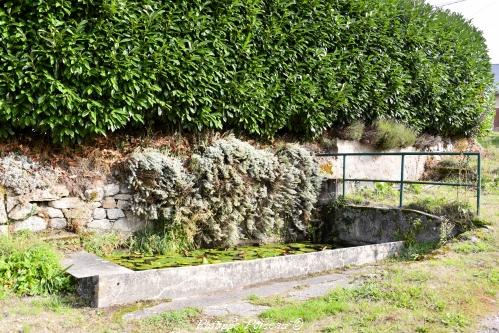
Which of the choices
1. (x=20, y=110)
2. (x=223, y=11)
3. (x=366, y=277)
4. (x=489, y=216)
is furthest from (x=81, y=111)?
(x=489, y=216)

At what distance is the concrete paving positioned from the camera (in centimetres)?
394

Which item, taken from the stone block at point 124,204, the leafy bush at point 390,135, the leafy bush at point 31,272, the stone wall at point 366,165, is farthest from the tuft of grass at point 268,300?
the leafy bush at point 390,135

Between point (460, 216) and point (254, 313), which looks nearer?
point (254, 313)

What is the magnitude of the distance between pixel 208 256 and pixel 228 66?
3.00 metres

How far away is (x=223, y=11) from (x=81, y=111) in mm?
2806

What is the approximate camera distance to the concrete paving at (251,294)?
394cm

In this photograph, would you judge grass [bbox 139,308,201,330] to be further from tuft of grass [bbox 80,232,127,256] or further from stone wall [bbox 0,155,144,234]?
stone wall [bbox 0,155,144,234]

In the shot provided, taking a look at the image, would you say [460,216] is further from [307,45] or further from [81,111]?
[81,111]

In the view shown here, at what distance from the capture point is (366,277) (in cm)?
501

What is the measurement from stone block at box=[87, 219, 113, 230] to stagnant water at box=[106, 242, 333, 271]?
522 millimetres

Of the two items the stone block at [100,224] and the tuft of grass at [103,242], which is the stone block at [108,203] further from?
the tuft of grass at [103,242]

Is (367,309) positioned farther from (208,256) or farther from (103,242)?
(103,242)

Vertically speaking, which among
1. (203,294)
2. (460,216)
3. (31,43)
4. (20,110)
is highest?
(31,43)

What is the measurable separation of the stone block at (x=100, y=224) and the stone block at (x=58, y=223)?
0.32 m
